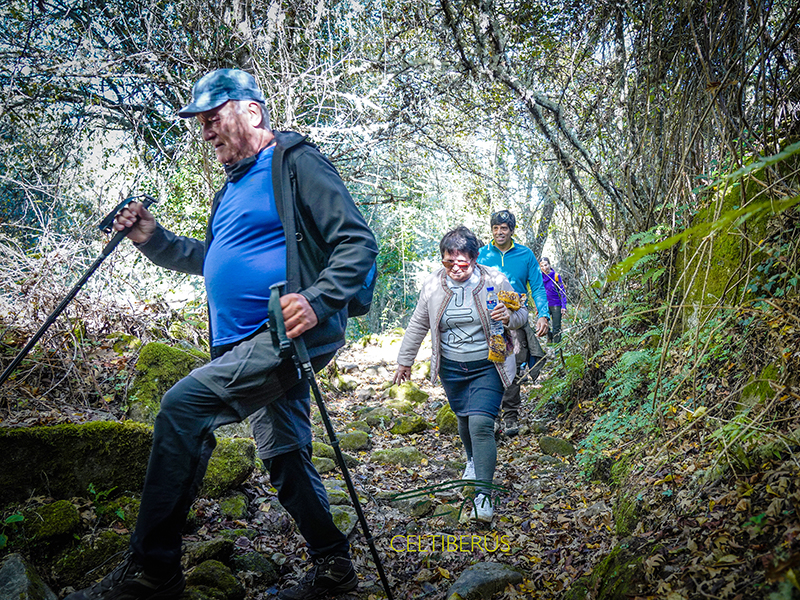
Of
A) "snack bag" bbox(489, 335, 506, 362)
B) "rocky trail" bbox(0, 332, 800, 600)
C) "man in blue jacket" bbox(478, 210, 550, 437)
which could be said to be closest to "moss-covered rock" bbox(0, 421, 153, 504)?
"rocky trail" bbox(0, 332, 800, 600)

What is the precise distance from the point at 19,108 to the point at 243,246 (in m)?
8.28

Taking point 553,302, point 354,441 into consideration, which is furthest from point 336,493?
point 553,302

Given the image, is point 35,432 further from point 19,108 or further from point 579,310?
point 19,108

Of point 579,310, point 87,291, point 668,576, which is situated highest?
point 87,291

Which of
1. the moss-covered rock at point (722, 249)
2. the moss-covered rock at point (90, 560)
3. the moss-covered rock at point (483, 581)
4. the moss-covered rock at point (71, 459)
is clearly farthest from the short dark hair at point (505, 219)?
the moss-covered rock at point (90, 560)

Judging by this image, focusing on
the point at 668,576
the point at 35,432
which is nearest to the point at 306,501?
the point at 668,576

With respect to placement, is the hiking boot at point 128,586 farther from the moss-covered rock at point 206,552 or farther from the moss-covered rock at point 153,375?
the moss-covered rock at point 153,375

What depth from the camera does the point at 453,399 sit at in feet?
14.1

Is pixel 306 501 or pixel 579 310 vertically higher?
pixel 579 310

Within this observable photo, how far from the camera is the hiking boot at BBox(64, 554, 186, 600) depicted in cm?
216

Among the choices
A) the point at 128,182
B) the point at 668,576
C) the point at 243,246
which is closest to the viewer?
the point at 668,576

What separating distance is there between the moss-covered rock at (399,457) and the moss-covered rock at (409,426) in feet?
3.51

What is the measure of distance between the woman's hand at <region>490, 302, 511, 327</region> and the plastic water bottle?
0.03m

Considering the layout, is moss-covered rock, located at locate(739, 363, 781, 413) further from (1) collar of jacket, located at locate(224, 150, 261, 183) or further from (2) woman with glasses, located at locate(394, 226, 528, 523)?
(1) collar of jacket, located at locate(224, 150, 261, 183)
